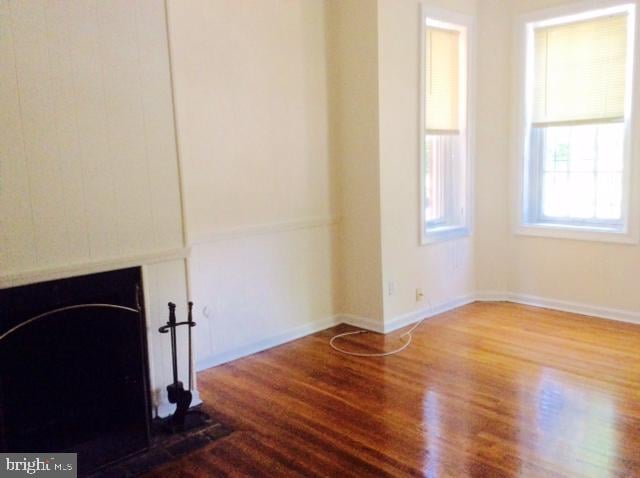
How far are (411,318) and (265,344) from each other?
1253 millimetres

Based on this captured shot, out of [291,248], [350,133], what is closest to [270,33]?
[350,133]

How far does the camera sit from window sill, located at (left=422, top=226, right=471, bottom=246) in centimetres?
462

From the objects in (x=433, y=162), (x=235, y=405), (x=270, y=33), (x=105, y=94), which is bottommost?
(x=235, y=405)

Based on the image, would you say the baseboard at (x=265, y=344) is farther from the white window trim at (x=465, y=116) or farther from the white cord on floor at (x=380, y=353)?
the white window trim at (x=465, y=116)

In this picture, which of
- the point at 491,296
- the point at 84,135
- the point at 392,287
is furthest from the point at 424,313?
the point at 84,135

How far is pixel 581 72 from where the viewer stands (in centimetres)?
457

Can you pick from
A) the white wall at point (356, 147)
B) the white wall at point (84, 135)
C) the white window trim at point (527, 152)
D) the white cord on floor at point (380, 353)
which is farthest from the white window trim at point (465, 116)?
the white wall at point (84, 135)

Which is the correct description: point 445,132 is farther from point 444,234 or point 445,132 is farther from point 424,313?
point 424,313

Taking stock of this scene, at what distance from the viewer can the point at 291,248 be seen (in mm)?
4211

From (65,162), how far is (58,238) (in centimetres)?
35

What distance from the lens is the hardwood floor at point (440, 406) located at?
2.51 metres

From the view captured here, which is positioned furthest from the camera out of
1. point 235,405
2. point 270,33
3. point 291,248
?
point 291,248

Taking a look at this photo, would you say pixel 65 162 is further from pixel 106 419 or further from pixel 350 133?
pixel 350 133

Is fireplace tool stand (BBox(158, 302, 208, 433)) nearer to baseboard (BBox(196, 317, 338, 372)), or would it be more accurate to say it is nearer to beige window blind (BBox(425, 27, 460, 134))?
baseboard (BBox(196, 317, 338, 372))
